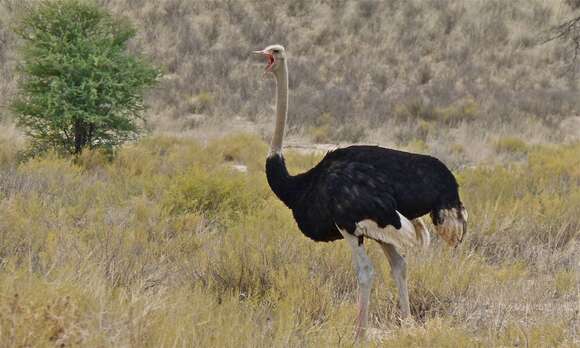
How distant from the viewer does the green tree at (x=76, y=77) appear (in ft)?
31.3

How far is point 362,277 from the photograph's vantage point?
3.71 m

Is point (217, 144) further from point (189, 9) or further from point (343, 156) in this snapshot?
point (189, 9)

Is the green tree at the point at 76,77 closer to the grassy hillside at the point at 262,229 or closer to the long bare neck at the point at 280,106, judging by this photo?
the grassy hillside at the point at 262,229

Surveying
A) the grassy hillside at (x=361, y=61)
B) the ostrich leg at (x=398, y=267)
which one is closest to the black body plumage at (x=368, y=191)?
the ostrich leg at (x=398, y=267)

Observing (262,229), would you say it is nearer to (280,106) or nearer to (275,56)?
(280,106)

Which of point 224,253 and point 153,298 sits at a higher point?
point 153,298

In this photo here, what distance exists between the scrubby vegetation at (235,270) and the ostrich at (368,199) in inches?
15.5

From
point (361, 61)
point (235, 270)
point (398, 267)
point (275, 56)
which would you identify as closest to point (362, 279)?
point (398, 267)

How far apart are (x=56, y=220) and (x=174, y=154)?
5.20 m

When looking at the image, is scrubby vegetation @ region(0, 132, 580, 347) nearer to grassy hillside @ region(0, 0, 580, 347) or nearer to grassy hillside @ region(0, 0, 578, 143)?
grassy hillside @ region(0, 0, 580, 347)

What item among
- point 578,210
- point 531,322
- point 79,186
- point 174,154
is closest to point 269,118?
point 174,154

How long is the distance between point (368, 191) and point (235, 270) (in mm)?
1272

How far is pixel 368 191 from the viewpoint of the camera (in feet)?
12.1

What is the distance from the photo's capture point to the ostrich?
364 centimetres
